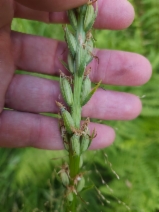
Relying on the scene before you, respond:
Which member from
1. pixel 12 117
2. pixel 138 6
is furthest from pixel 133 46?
pixel 12 117

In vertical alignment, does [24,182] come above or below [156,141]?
below

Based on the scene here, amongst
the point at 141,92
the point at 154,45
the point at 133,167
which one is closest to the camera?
the point at 133,167

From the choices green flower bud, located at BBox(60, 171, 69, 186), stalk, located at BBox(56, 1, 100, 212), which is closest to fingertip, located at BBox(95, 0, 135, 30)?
stalk, located at BBox(56, 1, 100, 212)

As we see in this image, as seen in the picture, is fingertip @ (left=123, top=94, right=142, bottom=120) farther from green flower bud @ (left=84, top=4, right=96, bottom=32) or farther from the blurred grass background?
green flower bud @ (left=84, top=4, right=96, bottom=32)

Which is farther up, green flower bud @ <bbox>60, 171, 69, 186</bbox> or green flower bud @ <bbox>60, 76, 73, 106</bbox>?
green flower bud @ <bbox>60, 76, 73, 106</bbox>

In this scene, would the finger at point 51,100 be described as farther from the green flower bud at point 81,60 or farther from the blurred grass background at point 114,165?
the green flower bud at point 81,60

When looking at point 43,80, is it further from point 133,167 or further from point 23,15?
point 133,167
